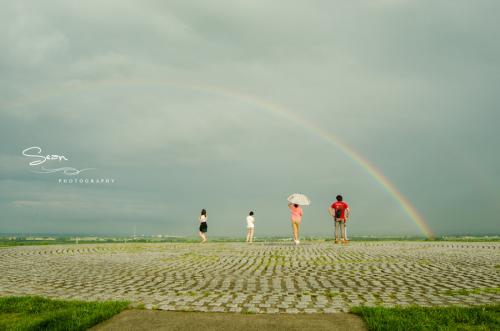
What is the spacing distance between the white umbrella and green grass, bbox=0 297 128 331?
16.4 metres

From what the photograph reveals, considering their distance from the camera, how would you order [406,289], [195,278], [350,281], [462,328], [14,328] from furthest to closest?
[195,278]
[350,281]
[406,289]
[14,328]
[462,328]

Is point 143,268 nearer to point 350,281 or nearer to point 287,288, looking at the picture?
point 287,288

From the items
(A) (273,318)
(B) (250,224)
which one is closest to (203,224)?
(B) (250,224)

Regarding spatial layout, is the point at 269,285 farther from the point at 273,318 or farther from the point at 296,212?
the point at 296,212

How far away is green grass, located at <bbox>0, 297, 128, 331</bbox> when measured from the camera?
16.4 feet

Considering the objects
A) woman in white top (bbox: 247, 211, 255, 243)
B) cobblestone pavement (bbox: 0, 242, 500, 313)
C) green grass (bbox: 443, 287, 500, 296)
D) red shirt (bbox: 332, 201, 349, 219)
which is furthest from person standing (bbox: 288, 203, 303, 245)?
green grass (bbox: 443, 287, 500, 296)

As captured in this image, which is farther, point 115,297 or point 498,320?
point 115,297

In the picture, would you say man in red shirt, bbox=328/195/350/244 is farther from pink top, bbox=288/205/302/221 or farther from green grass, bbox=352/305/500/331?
green grass, bbox=352/305/500/331

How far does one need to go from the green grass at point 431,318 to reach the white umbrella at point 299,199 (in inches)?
636

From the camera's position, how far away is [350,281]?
8.45 m

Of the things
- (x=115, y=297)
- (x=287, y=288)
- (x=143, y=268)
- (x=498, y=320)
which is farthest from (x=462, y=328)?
(x=143, y=268)

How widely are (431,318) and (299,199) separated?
17.2 meters

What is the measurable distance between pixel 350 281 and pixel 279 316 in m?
3.69

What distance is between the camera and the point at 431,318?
16.3ft
